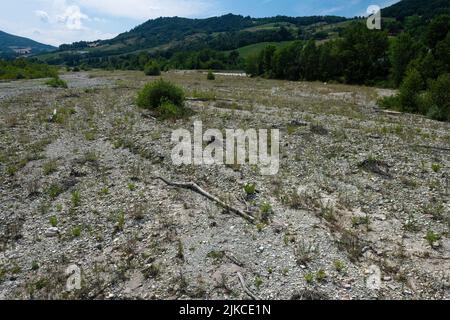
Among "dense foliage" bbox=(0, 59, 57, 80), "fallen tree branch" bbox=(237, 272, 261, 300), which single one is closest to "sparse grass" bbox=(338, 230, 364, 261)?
"fallen tree branch" bbox=(237, 272, 261, 300)

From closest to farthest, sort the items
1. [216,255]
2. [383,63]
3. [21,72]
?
[216,255]
[383,63]
[21,72]

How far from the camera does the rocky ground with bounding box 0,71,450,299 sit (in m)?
8.27

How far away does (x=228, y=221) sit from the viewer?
1110cm

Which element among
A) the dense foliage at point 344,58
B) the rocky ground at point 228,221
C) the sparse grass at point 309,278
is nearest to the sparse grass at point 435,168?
the rocky ground at point 228,221

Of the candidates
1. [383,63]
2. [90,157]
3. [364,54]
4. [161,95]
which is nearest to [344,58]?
[364,54]

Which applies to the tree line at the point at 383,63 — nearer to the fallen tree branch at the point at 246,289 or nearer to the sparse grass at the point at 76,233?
the fallen tree branch at the point at 246,289

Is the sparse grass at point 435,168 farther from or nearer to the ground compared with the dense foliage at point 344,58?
nearer to the ground

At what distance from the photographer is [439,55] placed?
4653 cm

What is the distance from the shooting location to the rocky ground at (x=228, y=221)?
8273mm

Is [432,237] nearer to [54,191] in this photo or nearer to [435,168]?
[435,168]

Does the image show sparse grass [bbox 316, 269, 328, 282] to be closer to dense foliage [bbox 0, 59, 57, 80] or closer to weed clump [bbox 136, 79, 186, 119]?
weed clump [bbox 136, 79, 186, 119]

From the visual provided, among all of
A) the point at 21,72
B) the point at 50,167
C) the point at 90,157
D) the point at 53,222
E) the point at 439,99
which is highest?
the point at 21,72

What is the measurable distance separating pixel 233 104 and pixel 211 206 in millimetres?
21077
